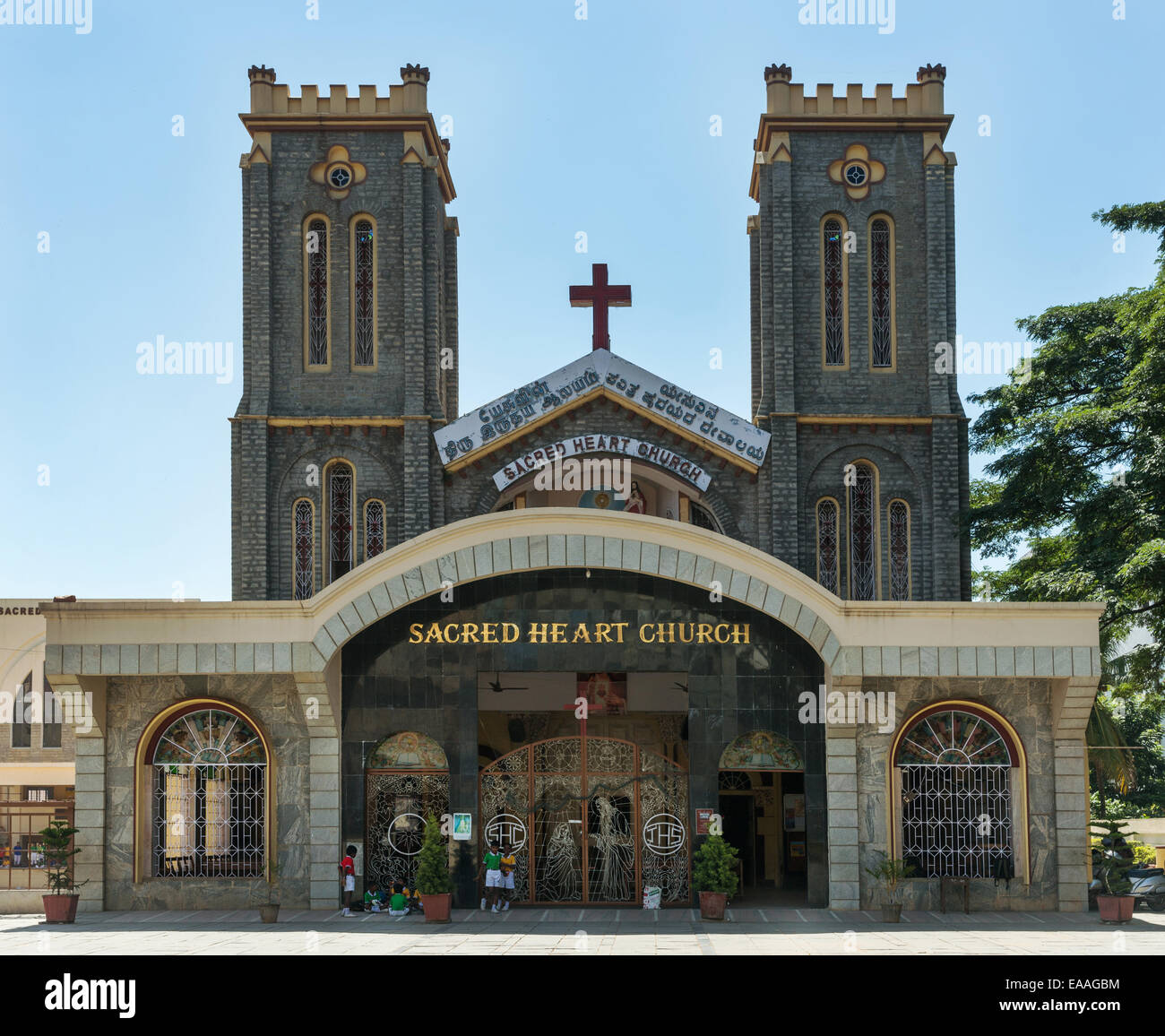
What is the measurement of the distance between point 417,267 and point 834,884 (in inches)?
689

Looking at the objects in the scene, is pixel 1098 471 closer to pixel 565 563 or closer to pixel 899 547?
pixel 899 547

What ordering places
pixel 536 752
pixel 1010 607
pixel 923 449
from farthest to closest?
1. pixel 923 449
2. pixel 536 752
3. pixel 1010 607

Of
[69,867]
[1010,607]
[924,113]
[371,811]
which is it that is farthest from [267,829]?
[924,113]

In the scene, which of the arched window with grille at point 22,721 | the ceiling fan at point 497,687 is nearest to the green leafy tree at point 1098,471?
the ceiling fan at point 497,687

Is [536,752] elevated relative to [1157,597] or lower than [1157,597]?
lower

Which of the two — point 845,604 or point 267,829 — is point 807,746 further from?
point 267,829

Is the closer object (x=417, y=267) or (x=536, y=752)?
(x=536, y=752)

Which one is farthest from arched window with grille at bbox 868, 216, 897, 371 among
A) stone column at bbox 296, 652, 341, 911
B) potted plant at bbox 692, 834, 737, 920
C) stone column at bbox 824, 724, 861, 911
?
stone column at bbox 296, 652, 341, 911

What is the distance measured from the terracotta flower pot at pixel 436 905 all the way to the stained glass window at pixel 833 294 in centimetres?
1667

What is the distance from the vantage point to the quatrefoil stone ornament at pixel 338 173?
33094 mm

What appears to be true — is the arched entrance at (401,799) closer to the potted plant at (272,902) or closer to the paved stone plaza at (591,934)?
the paved stone plaza at (591,934)

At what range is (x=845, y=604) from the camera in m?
23.6

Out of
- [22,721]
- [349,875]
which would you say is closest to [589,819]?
[349,875]

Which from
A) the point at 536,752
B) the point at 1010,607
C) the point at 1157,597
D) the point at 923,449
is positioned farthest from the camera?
the point at 923,449
